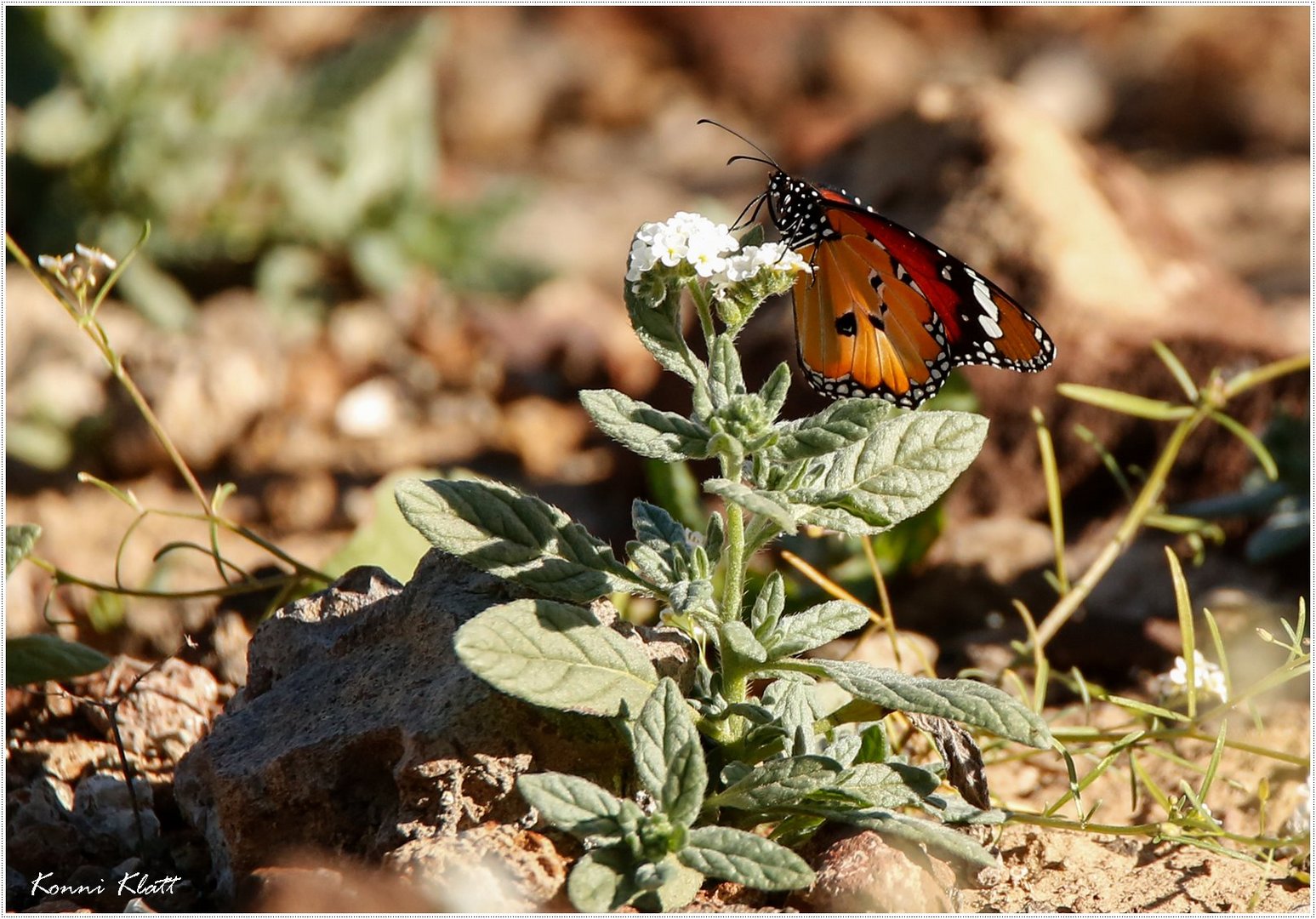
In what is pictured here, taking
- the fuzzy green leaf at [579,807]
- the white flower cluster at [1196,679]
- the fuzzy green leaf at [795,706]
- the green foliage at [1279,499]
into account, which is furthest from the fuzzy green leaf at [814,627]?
the green foliage at [1279,499]

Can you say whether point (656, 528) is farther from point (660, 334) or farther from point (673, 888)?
point (673, 888)

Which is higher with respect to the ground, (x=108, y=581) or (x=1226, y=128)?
(x=1226, y=128)

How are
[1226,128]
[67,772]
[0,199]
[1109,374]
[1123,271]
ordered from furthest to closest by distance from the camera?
[1226,128]
[1123,271]
[1109,374]
[0,199]
[67,772]

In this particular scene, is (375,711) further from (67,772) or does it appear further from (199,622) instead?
(199,622)

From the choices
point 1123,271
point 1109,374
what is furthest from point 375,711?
point 1123,271

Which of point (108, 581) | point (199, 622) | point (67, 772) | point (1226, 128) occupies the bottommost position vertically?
point (67, 772)

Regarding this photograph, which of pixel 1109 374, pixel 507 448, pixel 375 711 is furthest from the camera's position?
pixel 507 448

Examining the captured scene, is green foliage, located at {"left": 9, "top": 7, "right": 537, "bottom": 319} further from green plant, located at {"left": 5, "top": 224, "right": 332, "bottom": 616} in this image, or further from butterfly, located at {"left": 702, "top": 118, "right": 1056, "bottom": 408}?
butterfly, located at {"left": 702, "top": 118, "right": 1056, "bottom": 408}

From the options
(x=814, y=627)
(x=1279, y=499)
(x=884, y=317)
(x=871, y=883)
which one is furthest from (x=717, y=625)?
(x=1279, y=499)

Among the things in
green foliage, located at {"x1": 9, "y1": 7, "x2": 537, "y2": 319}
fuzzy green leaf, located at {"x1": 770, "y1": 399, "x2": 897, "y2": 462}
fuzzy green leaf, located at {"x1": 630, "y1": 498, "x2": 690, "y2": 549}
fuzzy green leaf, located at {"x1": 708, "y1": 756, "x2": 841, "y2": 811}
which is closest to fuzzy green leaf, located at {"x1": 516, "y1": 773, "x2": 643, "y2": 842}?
fuzzy green leaf, located at {"x1": 708, "y1": 756, "x2": 841, "y2": 811}

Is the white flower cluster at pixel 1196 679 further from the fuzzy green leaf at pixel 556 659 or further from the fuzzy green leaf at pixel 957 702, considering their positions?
the fuzzy green leaf at pixel 556 659
